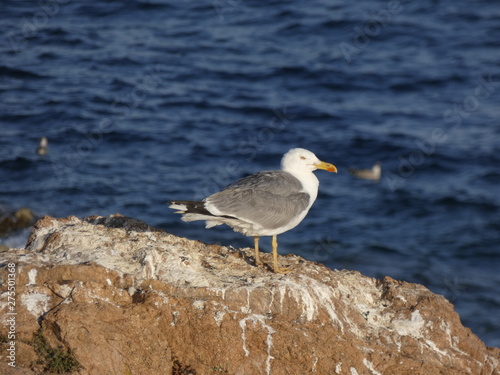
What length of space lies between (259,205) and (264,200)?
0.30 ft

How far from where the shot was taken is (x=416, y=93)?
21469mm

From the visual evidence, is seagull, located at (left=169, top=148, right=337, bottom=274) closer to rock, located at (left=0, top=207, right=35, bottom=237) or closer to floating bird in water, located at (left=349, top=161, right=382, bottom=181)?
rock, located at (left=0, top=207, right=35, bottom=237)

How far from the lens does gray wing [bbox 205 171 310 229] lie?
7.86m

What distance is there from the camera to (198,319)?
6523mm

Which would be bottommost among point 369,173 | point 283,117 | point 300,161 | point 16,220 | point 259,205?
point 369,173

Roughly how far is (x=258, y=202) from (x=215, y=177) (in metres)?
9.12

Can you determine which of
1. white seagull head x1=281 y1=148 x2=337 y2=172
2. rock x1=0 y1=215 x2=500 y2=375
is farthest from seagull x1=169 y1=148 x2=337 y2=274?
rock x1=0 y1=215 x2=500 y2=375

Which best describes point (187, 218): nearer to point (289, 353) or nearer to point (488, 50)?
Answer: point (289, 353)

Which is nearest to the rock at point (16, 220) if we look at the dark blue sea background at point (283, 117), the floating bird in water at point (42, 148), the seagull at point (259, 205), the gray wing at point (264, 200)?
the dark blue sea background at point (283, 117)

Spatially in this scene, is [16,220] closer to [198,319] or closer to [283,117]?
[283,117]

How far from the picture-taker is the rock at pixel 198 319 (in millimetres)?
6273

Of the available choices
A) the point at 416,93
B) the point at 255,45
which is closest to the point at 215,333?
the point at 416,93

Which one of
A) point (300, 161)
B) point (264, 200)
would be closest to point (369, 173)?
point (300, 161)

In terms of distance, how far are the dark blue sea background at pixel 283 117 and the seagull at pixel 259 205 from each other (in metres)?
6.46
